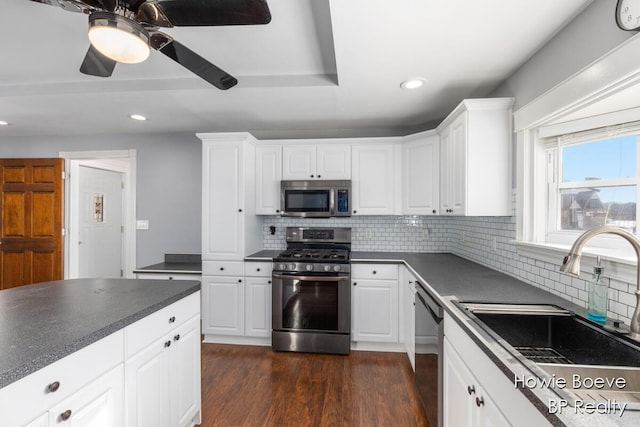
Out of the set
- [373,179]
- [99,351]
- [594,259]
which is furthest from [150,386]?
[373,179]

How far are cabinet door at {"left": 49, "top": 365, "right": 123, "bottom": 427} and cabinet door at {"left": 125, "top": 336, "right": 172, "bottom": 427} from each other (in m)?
0.05

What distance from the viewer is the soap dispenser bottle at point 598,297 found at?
3.99 feet

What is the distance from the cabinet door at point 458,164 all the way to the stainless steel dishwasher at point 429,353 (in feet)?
2.32

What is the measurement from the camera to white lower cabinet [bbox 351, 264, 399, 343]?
2.81 m

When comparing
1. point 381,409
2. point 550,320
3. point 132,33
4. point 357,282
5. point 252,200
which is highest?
point 132,33

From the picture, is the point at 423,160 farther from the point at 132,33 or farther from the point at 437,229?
the point at 132,33

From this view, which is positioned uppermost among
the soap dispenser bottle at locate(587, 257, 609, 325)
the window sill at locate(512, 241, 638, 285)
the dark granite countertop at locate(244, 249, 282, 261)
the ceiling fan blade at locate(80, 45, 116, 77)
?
the ceiling fan blade at locate(80, 45, 116, 77)

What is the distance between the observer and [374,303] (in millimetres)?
2830

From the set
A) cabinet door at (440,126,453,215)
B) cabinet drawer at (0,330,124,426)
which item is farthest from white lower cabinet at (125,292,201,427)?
cabinet door at (440,126,453,215)

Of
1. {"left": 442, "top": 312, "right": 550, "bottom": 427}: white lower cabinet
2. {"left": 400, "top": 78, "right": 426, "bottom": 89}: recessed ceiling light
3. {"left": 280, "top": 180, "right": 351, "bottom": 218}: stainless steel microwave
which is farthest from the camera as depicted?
{"left": 280, "top": 180, "right": 351, "bottom": 218}: stainless steel microwave

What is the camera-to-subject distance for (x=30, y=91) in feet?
8.02

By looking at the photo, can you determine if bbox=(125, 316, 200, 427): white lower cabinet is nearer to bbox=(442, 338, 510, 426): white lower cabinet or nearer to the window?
bbox=(442, 338, 510, 426): white lower cabinet

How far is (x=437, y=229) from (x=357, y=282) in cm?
115

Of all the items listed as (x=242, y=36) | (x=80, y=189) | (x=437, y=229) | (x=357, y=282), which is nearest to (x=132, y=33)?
(x=242, y=36)
